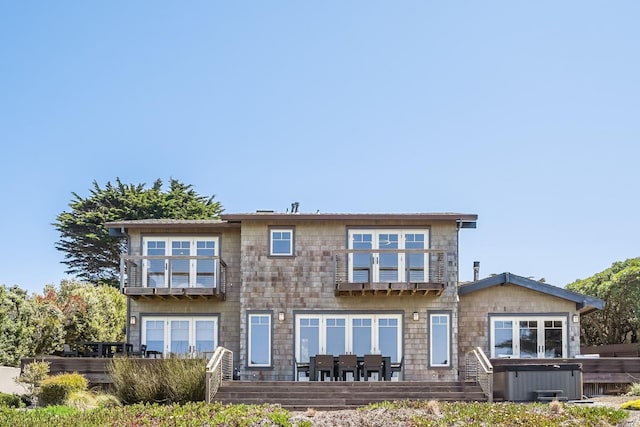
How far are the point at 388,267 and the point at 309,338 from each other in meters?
2.99

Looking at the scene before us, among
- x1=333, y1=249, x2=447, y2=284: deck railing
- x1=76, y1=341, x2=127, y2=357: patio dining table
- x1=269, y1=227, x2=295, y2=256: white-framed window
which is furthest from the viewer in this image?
x1=269, y1=227, x2=295, y2=256: white-framed window

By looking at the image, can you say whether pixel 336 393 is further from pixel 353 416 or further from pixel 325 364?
pixel 353 416

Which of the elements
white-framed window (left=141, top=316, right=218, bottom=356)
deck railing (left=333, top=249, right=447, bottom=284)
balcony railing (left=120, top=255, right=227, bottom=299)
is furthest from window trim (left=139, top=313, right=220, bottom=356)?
deck railing (left=333, top=249, right=447, bottom=284)

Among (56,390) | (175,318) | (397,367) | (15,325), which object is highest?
(175,318)

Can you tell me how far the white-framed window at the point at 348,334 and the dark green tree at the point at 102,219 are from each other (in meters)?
21.7

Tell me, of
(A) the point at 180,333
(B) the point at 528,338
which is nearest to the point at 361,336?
(B) the point at 528,338

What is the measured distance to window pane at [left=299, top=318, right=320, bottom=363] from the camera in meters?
25.6

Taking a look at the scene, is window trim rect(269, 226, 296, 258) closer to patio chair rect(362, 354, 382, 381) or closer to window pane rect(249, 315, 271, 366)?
window pane rect(249, 315, 271, 366)

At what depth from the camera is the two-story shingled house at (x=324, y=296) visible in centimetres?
2561

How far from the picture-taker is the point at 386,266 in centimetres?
2586

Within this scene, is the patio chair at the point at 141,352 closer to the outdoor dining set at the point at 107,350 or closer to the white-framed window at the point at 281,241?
the outdoor dining set at the point at 107,350

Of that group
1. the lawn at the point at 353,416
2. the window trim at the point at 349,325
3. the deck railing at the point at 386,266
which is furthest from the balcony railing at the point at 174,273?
the lawn at the point at 353,416

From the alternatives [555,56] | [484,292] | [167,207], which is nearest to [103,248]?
[167,207]

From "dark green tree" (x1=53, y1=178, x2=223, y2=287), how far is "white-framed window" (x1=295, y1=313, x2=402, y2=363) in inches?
856
